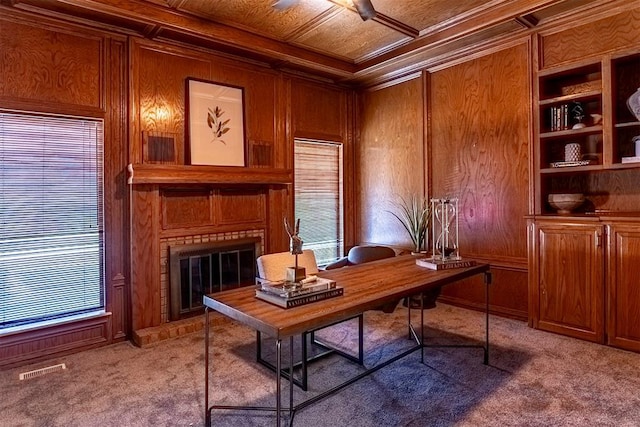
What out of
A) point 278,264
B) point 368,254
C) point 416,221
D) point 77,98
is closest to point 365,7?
point 278,264

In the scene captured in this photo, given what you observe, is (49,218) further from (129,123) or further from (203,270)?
(203,270)

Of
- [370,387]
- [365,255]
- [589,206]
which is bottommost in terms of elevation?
[370,387]

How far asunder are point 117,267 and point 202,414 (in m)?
1.81

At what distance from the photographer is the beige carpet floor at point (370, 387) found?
220cm

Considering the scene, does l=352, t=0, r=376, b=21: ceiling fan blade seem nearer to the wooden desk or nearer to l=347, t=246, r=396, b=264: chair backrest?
the wooden desk

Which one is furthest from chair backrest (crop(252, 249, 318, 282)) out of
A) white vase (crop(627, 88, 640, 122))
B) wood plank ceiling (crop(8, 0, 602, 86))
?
white vase (crop(627, 88, 640, 122))

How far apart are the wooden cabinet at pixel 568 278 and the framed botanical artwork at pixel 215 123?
3.03 metres

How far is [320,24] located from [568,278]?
3233 mm

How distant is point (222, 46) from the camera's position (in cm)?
384

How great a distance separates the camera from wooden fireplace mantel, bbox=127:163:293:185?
3.32 metres

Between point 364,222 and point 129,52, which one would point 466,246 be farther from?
point 129,52

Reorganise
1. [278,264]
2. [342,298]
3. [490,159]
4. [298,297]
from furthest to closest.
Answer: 1. [490,159]
2. [278,264]
3. [342,298]
4. [298,297]

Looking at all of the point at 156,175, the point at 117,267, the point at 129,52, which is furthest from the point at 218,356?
the point at 129,52

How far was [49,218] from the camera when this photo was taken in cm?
313
